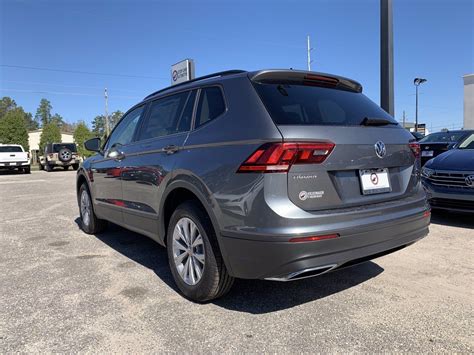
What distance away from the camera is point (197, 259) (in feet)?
10.5

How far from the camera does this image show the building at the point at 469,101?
147ft

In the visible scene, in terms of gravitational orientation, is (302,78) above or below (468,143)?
above

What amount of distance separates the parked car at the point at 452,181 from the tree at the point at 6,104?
11617cm

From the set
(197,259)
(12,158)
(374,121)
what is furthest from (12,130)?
(374,121)

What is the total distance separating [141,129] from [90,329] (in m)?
2.21

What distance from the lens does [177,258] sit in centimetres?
343

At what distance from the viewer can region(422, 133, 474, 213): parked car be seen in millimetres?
5445

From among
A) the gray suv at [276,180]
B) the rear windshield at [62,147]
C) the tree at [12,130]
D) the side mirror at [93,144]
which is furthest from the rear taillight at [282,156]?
the tree at [12,130]

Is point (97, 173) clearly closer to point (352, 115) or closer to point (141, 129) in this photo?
point (141, 129)

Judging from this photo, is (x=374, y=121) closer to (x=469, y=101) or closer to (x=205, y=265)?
(x=205, y=265)

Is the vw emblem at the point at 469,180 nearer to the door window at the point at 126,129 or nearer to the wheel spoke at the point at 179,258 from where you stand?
the wheel spoke at the point at 179,258

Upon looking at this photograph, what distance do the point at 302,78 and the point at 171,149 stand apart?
1253mm

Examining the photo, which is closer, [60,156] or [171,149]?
[171,149]

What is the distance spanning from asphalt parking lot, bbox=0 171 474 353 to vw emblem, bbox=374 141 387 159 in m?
1.16
